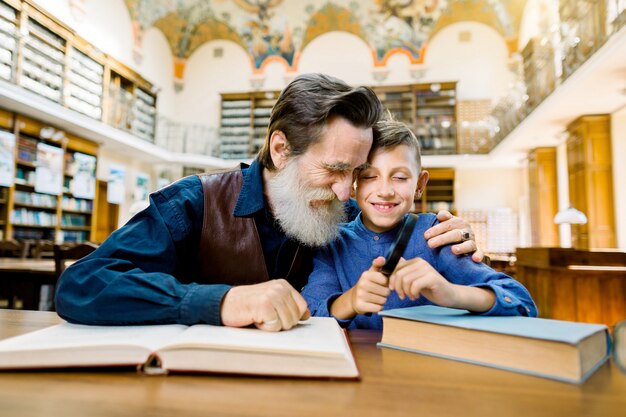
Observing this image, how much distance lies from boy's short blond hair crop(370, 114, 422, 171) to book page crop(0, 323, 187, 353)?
83 centimetres

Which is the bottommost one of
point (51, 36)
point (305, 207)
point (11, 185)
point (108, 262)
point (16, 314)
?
point (16, 314)

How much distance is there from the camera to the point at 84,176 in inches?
417

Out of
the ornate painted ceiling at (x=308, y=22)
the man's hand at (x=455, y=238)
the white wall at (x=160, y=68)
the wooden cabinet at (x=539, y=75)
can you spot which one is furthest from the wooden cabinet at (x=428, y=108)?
the man's hand at (x=455, y=238)

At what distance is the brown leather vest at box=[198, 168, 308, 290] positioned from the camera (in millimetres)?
1528

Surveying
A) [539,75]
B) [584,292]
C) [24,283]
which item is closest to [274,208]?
[24,283]

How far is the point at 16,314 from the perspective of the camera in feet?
4.27

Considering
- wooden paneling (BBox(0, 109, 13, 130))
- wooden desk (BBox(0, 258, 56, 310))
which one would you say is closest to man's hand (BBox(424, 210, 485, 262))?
wooden desk (BBox(0, 258, 56, 310))

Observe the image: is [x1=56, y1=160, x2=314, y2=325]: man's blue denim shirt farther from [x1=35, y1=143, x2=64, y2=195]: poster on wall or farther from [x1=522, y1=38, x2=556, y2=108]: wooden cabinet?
[x1=35, y1=143, x2=64, y2=195]: poster on wall

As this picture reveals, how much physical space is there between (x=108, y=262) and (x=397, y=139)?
906 mm

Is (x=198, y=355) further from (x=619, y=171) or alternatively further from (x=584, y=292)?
(x=619, y=171)

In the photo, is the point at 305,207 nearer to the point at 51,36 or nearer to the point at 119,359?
the point at 119,359

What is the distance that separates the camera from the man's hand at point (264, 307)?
35.9 inches

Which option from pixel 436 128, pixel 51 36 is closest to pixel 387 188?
pixel 51 36

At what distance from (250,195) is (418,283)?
2.52 feet
